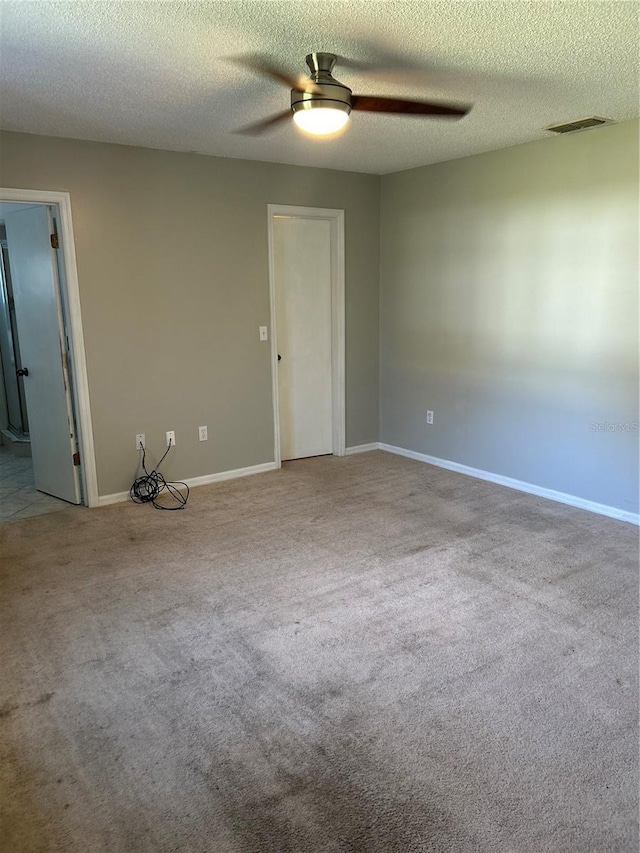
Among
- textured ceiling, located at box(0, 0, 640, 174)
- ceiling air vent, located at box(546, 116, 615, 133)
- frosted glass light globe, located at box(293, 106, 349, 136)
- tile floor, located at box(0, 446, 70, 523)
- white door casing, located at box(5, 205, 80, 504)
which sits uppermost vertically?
ceiling air vent, located at box(546, 116, 615, 133)

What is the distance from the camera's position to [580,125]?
362 cm

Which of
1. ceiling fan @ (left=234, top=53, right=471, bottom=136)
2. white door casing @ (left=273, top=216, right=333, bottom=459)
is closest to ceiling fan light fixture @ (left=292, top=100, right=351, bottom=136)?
ceiling fan @ (left=234, top=53, right=471, bottom=136)

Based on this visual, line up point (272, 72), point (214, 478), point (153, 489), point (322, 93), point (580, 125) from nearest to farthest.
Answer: point (322, 93) → point (272, 72) → point (580, 125) → point (153, 489) → point (214, 478)

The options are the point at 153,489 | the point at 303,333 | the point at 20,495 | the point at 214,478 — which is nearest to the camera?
the point at 153,489

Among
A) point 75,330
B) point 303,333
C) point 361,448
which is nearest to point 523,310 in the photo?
point 303,333

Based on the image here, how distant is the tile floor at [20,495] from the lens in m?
4.23

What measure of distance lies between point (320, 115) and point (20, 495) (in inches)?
144

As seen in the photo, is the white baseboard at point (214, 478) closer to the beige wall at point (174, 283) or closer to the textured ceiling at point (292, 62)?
the beige wall at point (174, 283)

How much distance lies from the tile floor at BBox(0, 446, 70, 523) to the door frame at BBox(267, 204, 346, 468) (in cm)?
181

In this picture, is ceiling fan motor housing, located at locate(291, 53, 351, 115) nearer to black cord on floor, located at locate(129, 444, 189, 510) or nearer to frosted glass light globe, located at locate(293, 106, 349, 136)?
frosted glass light globe, located at locate(293, 106, 349, 136)

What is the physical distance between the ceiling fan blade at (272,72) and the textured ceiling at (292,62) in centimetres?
5

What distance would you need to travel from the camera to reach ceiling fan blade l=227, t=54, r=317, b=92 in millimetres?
2299

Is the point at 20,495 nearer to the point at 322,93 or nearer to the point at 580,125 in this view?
the point at 322,93

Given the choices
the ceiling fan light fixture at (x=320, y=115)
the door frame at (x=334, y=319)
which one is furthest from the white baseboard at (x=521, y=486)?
the ceiling fan light fixture at (x=320, y=115)
